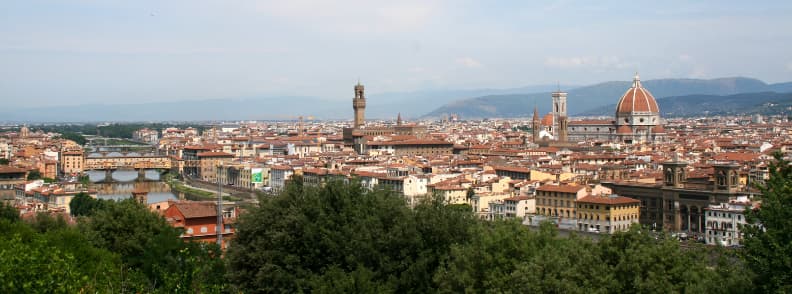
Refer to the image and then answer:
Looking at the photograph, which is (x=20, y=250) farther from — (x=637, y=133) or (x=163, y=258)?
(x=637, y=133)

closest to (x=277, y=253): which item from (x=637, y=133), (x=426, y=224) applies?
(x=426, y=224)

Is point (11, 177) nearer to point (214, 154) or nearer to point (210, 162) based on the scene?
point (210, 162)

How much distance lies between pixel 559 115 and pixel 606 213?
1960 inches

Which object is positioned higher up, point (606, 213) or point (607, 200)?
point (607, 200)

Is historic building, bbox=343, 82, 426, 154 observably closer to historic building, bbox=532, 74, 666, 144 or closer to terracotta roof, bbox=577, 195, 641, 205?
historic building, bbox=532, 74, 666, 144

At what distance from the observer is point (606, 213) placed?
3066 cm

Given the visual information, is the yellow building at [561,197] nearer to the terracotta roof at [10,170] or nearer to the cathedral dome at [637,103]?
the terracotta roof at [10,170]

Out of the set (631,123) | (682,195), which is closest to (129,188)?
(682,195)

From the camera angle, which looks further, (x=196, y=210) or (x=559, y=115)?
(x=559, y=115)

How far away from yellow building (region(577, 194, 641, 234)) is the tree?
66.4 ft

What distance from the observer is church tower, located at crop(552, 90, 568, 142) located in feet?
248

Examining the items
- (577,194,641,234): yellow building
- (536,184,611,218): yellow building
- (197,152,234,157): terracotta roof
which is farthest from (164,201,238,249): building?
(197,152,234,157): terracotta roof

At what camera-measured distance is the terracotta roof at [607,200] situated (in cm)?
3077

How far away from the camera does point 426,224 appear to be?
45.7 ft
